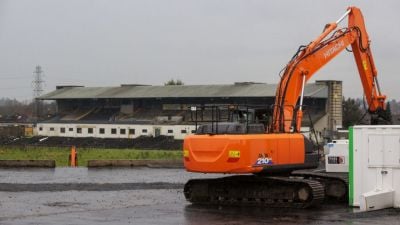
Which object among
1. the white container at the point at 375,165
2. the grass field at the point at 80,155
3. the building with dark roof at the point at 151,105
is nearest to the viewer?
the white container at the point at 375,165

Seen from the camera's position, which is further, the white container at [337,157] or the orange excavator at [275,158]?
the white container at [337,157]

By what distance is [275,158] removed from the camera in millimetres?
17906

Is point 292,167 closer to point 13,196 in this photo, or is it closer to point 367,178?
point 367,178

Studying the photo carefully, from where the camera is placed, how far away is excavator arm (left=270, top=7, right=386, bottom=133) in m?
19.3

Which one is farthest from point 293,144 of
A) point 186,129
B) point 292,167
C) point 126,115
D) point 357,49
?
→ point 126,115

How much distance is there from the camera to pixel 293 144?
18.3m

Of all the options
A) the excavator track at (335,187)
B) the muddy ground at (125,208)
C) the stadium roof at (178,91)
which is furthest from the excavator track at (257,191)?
the stadium roof at (178,91)

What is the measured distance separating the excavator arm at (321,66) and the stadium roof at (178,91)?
5303 cm

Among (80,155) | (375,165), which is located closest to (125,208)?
(375,165)

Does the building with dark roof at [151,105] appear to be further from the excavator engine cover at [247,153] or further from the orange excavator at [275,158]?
the excavator engine cover at [247,153]

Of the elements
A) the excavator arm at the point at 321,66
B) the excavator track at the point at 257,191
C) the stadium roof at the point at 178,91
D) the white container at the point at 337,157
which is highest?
the stadium roof at the point at 178,91

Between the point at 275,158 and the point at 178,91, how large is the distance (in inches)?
2972

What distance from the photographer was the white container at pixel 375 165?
1702cm

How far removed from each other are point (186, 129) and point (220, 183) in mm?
59725
